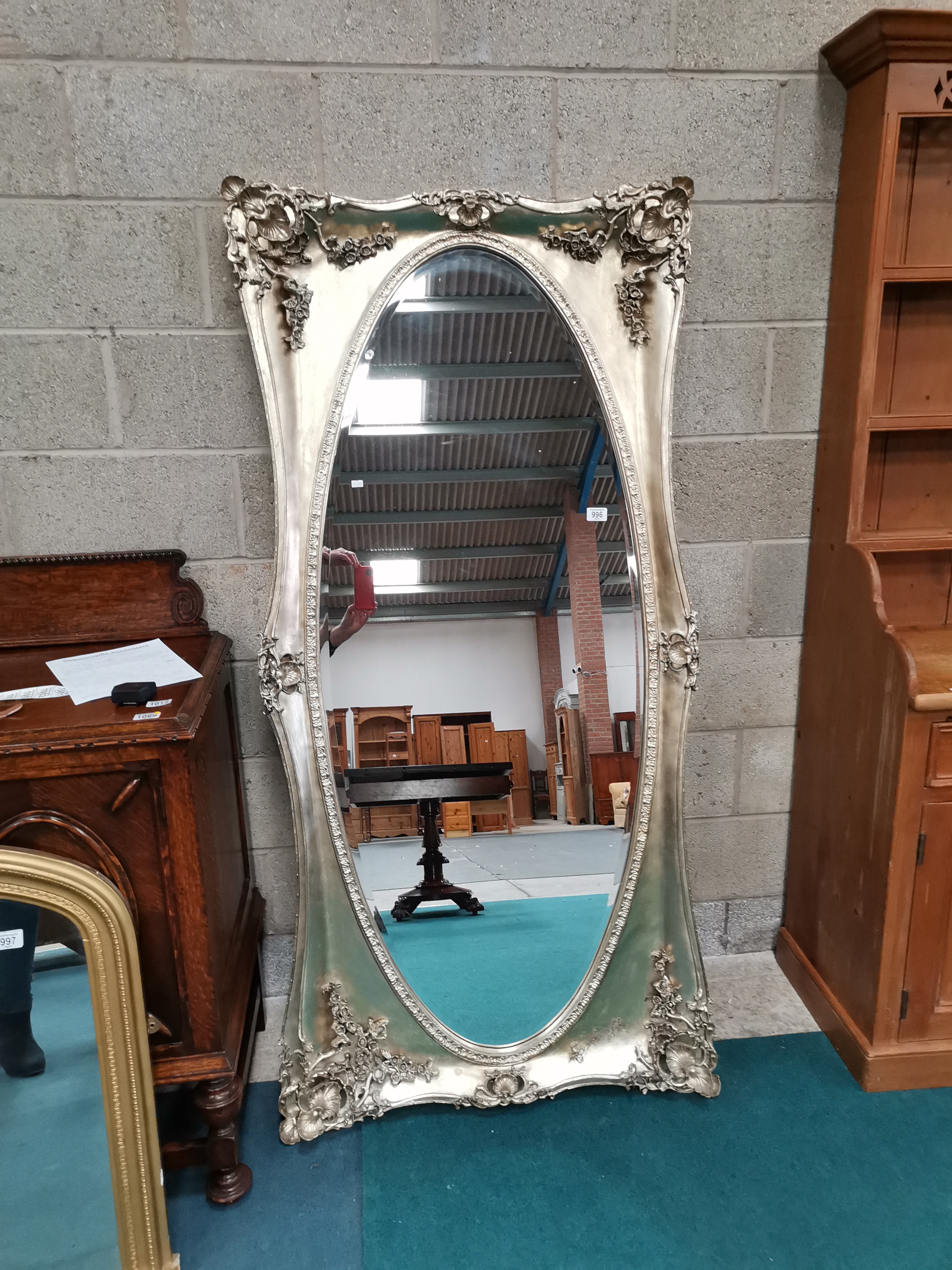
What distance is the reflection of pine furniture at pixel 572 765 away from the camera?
159 cm

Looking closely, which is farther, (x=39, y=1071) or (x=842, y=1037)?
(x=842, y=1037)

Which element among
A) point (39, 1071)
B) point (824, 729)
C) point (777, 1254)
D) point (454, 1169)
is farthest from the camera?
point (824, 729)

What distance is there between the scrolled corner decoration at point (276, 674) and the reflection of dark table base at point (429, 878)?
349 millimetres

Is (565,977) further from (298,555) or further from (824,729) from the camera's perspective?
(298,555)

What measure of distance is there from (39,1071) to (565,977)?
956 mm

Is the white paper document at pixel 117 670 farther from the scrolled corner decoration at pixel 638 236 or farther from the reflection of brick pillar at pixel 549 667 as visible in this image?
the scrolled corner decoration at pixel 638 236

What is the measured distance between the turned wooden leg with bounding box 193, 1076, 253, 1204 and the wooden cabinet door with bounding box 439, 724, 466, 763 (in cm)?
68

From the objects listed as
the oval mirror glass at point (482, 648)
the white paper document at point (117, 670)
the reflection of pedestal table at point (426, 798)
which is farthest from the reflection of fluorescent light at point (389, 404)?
the reflection of pedestal table at point (426, 798)

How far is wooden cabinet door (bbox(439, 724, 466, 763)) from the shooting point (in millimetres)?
1561

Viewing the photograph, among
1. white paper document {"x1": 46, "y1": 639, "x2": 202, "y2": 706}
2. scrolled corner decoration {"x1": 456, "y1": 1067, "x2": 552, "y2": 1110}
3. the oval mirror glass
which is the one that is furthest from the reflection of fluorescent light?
scrolled corner decoration {"x1": 456, "y1": 1067, "x2": 552, "y2": 1110}

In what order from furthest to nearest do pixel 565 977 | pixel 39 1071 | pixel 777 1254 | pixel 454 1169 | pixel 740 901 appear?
pixel 740 901
pixel 565 977
pixel 454 1169
pixel 777 1254
pixel 39 1071

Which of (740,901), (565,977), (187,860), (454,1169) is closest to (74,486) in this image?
(187,860)

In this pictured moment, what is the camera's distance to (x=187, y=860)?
1182mm

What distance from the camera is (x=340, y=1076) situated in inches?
59.7
